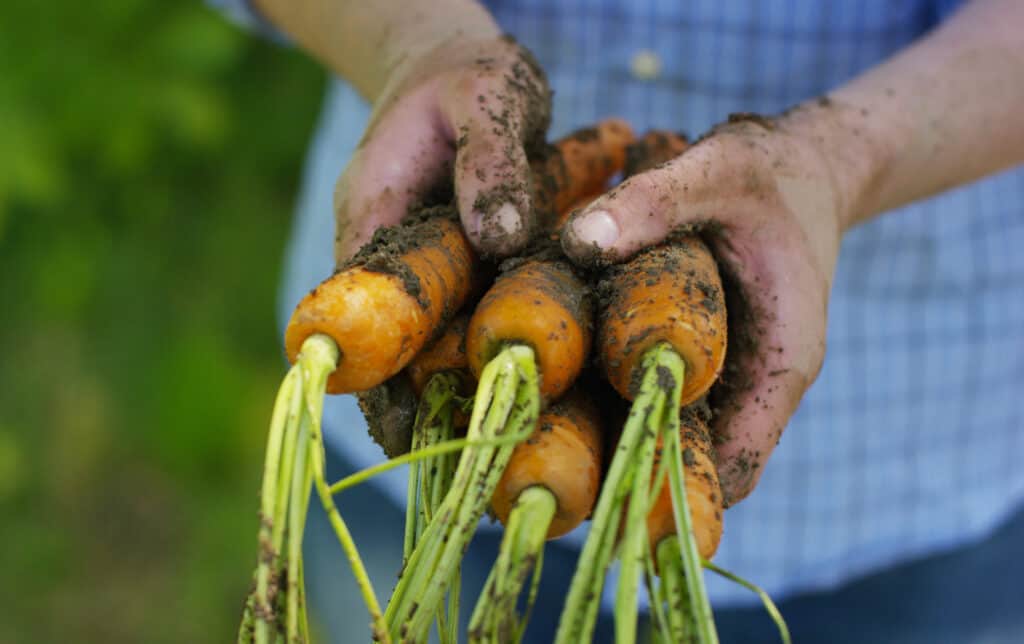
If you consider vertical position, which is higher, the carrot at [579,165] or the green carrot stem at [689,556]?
the carrot at [579,165]

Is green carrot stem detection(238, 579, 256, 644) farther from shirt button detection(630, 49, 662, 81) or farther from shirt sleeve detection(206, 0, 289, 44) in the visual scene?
shirt sleeve detection(206, 0, 289, 44)

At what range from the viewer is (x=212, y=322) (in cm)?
305

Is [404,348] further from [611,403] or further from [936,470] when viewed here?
[936,470]

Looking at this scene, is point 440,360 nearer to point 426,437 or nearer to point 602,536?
point 426,437

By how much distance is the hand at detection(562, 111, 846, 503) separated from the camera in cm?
105

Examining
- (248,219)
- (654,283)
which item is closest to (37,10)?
(248,219)

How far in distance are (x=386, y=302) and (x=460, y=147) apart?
0.24 metres

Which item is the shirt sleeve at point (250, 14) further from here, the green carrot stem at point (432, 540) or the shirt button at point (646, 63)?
the green carrot stem at point (432, 540)

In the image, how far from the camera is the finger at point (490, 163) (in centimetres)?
108

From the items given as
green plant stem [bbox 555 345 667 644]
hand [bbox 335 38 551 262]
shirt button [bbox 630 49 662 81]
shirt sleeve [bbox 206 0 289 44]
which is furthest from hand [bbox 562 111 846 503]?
shirt sleeve [bbox 206 0 289 44]

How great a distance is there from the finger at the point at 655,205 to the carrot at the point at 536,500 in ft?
0.67

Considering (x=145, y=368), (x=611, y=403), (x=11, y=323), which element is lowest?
(x=611, y=403)

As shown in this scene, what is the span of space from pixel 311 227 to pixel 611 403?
1.02 metres

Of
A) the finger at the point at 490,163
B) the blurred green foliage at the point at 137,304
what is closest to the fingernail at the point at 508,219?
the finger at the point at 490,163
